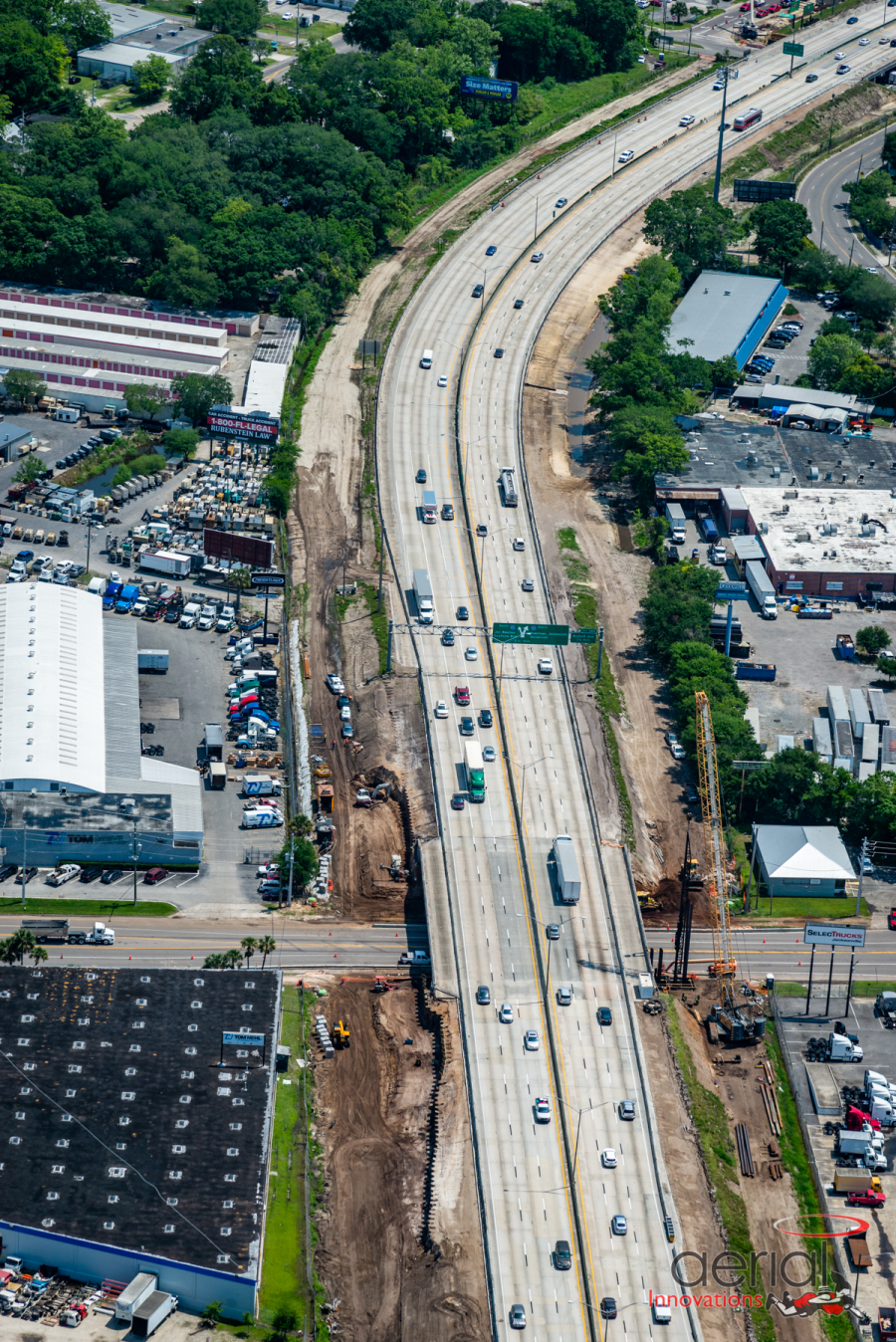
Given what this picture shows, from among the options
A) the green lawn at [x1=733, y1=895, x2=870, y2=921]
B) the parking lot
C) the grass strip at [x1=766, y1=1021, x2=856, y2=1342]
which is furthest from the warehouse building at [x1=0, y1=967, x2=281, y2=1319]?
the green lawn at [x1=733, y1=895, x2=870, y2=921]

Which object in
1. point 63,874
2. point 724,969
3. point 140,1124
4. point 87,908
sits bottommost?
point 140,1124

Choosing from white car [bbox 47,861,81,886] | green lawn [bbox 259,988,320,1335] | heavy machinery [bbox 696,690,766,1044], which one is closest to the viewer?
green lawn [bbox 259,988,320,1335]

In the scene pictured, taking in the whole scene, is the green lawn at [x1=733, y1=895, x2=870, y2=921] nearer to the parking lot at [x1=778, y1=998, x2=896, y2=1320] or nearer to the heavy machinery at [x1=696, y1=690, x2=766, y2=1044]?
the heavy machinery at [x1=696, y1=690, x2=766, y2=1044]

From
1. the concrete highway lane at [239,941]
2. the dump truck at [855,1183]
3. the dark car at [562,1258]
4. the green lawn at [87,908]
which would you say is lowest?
the dark car at [562,1258]

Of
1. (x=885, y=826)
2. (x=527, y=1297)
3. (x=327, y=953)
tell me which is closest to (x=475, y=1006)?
(x=327, y=953)

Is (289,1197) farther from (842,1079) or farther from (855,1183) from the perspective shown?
(842,1079)

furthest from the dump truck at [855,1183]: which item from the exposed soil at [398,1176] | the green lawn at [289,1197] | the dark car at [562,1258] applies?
the green lawn at [289,1197]

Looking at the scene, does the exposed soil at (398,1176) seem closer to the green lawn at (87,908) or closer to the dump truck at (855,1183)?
the green lawn at (87,908)

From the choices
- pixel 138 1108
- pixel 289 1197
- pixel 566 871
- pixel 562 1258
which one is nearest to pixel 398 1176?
pixel 289 1197
